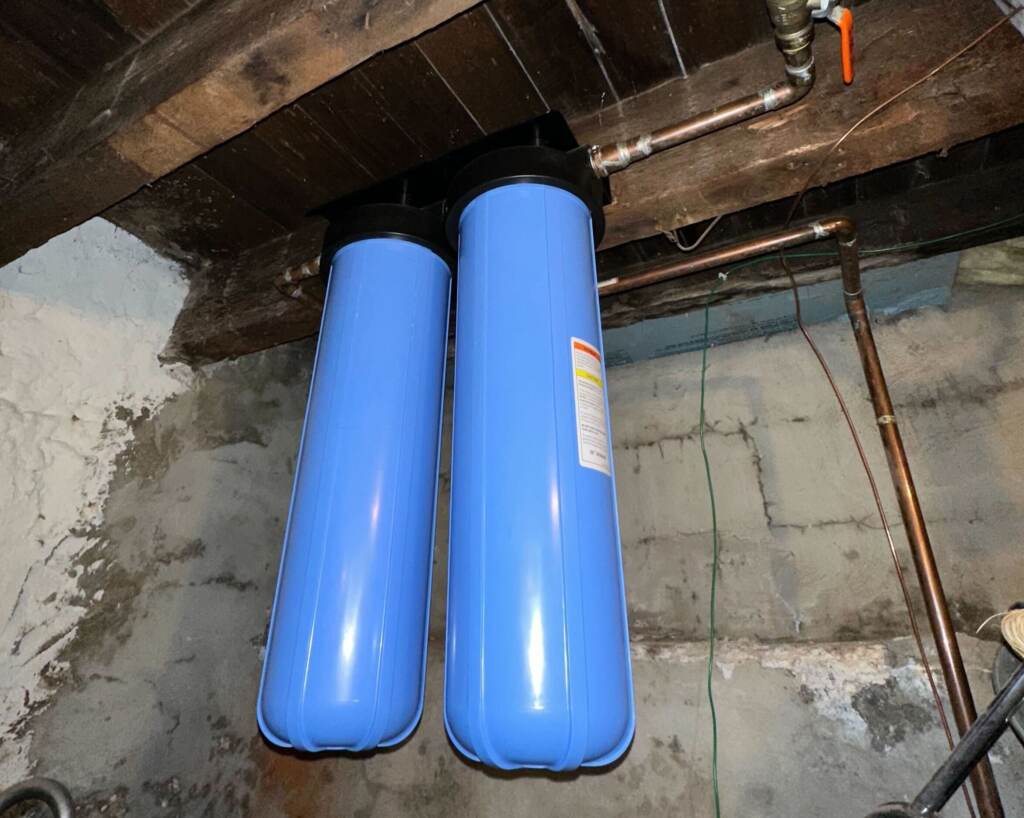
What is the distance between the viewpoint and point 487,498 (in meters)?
0.67

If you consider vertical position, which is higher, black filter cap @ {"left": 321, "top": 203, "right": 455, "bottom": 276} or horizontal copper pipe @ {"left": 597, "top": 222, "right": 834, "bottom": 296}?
horizontal copper pipe @ {"left": 597, "top": 222, "right": 834, "bottom": 296}

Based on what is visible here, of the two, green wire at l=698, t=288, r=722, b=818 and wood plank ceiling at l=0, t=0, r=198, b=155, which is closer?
wood plank ceiling at l=0, t=0, r=198, b=155

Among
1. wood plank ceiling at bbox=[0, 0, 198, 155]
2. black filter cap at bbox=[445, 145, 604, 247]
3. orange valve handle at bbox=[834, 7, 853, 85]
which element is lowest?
black filter cap at bbox=[445, 145, 604, 247]

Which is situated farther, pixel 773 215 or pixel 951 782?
pixel 773 215

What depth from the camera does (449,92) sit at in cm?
93

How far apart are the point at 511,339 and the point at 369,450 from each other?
0.89ft

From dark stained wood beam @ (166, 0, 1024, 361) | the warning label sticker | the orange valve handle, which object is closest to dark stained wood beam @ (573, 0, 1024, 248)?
dark stained wood beam @ (166, 0, 1024, 361)

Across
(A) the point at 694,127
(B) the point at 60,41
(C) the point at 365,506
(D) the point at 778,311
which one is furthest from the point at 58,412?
(D) the point at 778,311

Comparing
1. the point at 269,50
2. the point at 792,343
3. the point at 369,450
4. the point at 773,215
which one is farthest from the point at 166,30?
the point at 792,343

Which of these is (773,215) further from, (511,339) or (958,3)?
(511,339)

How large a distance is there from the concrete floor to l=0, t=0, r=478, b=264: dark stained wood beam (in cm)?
53

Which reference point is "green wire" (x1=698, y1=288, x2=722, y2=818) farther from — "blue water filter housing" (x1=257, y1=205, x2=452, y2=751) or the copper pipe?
"blue water filter housing" (x1=257, y1=205, x2=452, y2=751)

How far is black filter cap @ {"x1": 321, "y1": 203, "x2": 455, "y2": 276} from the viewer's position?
3.05 ft

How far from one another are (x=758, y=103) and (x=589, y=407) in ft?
1.74
